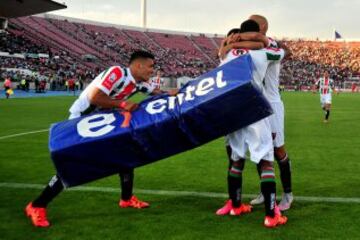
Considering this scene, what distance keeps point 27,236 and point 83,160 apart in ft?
2.89

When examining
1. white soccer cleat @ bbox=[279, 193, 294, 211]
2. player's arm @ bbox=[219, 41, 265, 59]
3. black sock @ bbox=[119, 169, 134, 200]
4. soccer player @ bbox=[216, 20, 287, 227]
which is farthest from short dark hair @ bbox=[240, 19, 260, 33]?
black sock @ bbox=[119, 169, 134, 200]

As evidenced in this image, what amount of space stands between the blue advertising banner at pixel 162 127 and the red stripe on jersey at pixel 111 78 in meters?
0.34

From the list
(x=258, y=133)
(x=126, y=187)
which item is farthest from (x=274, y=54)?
(x=126, y=187)

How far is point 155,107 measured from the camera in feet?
14.6

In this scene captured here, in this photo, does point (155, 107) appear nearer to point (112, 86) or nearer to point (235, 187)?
point (112, 86)

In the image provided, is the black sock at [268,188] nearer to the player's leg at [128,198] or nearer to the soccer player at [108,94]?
the soccer player at [108,94]

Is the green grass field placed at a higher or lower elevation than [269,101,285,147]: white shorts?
lower

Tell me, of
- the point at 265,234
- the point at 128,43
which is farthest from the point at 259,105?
the point at 128,43

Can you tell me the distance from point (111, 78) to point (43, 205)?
1496mm

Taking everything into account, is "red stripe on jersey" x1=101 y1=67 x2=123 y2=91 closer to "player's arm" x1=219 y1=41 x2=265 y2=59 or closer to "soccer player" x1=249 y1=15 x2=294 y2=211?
"player's arm" x1=219 y1=41 x2=265 y2=59

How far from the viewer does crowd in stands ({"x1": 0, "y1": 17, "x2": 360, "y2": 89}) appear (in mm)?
49781

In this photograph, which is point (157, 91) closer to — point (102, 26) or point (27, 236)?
point (27, 236)

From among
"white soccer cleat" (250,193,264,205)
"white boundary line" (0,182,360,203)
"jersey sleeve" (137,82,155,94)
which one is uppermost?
"jersey sleeve" (137,82,155,94)

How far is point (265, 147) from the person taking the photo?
4660mm
